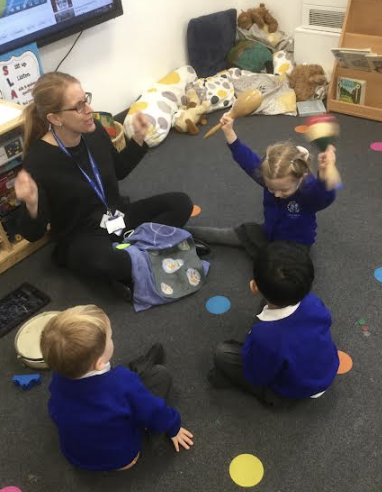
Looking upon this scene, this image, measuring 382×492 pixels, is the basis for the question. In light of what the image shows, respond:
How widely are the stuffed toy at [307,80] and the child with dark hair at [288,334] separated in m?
1.84

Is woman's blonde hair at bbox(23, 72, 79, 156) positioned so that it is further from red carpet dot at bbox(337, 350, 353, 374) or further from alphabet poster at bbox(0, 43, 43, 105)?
red carpet dot at bbox(337, 350, 353, 374)

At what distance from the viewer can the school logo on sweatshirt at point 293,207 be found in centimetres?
154

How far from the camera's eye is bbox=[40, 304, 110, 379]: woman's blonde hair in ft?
3.01

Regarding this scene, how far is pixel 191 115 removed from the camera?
2.62m

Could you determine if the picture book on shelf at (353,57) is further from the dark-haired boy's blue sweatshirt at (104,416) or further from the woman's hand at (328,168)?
the dark-haired boy's blue sweatshirt at (104,416)

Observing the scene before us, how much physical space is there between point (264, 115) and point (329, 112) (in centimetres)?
36

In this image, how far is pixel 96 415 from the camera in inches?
39.1

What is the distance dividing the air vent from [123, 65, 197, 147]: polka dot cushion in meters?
0.76

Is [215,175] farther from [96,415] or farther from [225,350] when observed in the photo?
[96,415]

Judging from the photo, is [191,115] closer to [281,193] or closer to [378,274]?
[281,193]

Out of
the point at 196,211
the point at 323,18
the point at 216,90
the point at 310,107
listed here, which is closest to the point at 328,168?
the point at 196,211

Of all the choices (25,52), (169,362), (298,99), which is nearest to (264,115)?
(298,99)

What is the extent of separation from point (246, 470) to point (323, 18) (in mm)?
2547

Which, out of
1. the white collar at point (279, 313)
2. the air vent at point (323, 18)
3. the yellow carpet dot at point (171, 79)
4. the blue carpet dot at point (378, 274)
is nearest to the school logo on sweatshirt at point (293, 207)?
the blue carpet dot at point (378, 274)
